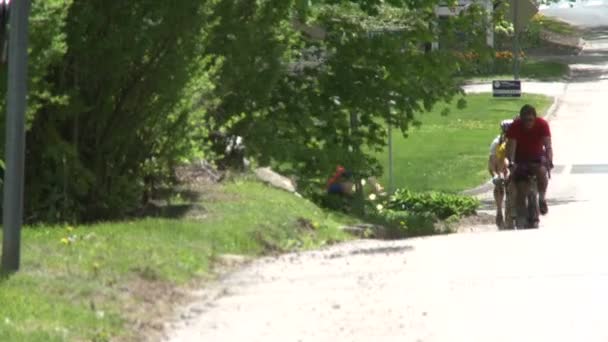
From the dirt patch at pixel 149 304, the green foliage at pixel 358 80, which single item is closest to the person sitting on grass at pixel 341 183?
the green foliage at pixel 358 80

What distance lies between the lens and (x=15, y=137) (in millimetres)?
11219

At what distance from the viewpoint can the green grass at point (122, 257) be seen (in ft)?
32.4

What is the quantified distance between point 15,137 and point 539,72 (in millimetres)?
53731

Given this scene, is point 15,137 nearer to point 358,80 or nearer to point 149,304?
point 149,304

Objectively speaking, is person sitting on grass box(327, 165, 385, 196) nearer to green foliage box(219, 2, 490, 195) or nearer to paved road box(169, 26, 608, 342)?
green foliage box(219, 2, 490, 195)

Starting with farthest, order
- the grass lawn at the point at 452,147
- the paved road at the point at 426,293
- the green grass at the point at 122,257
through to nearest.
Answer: the grass lawn at the point at 452,147 < the paved road at the point at 426,293 < the green grass at the point at 122,257

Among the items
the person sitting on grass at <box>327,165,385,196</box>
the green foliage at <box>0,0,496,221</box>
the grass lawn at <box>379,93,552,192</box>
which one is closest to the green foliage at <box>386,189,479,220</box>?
the person sitting on grass at <box>327,165,385,196</box>

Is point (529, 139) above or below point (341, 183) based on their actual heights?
above

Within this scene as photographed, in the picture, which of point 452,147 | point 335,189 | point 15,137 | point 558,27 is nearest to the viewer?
point 15,137

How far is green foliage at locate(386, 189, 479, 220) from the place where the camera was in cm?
2769

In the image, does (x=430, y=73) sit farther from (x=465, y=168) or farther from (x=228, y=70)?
(x=465, y=168)

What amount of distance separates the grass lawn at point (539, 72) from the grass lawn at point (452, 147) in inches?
304

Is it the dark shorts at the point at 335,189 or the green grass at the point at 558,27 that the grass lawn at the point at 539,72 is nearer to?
the green grass at the point at 558,27

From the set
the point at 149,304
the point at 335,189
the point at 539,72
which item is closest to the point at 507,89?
the point at 335,189
